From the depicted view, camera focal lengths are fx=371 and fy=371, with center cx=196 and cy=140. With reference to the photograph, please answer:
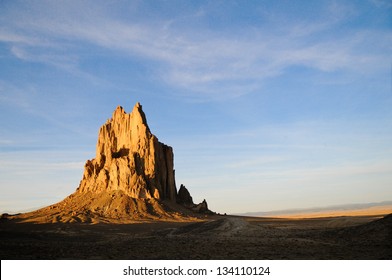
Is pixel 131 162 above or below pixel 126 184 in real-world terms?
above

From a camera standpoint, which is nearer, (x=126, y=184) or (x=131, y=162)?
(x=126, y=184)

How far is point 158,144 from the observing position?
85500mm

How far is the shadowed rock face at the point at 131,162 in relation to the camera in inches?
3012

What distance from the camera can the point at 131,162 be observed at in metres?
78.2

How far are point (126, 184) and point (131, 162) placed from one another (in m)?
5.11

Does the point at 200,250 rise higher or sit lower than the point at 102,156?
lower

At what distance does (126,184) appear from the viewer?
248 feet

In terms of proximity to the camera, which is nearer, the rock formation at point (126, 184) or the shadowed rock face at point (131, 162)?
the rock formation at point (126, 184)

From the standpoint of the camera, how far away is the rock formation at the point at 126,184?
67625 millimetres

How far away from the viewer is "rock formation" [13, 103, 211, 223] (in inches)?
2662
